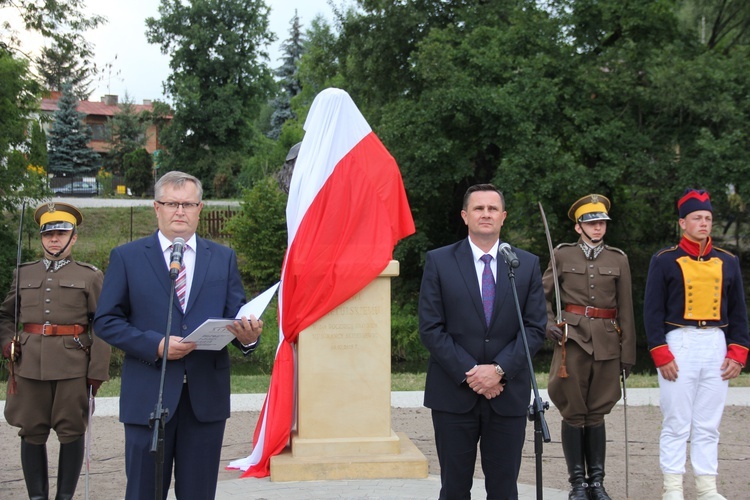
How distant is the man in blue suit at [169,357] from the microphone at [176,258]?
0.23 m

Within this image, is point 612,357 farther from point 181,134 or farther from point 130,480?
point 181,134

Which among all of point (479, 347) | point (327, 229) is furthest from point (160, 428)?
point (327, 229)

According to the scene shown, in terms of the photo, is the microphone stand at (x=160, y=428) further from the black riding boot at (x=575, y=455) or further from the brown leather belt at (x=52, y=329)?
the black riding boot at (x=575, y=455)

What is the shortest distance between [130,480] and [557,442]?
5.23 metres

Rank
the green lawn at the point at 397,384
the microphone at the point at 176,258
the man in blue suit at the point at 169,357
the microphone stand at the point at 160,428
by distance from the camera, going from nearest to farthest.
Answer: the microphone stand at the point at 160,428 → the microphone at the point at 176,258 → the man in blue suit at the point at 169,357 → the green lawn at the point at 397,384

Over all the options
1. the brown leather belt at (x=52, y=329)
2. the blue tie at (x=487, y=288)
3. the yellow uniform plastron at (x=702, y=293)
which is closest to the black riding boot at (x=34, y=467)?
the brown leather belt at (x=52, y=329)

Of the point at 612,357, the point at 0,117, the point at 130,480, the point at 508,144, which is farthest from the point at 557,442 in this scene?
the point at 0,117

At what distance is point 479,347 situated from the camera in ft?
14.9

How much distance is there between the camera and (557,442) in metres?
8.31

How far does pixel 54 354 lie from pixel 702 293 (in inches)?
167

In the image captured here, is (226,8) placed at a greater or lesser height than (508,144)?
greater

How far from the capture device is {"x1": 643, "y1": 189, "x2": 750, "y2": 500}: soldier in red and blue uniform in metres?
5.58

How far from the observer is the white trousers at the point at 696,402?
220 inches

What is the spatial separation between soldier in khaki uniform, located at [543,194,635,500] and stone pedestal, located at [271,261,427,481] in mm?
1201
